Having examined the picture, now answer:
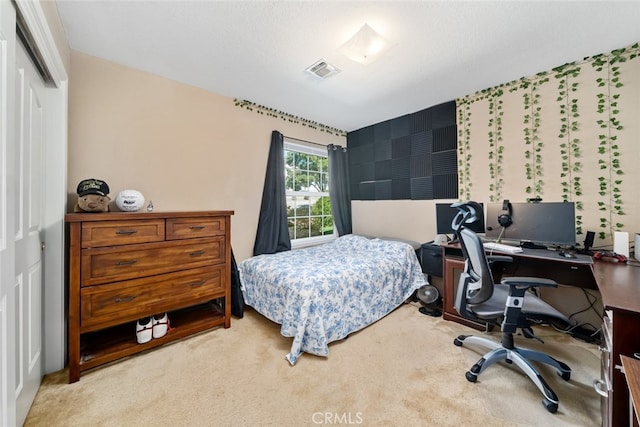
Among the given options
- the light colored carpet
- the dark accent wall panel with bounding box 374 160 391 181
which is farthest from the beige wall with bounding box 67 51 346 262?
the dark accent wall panel with bounding box 374 160 391 181

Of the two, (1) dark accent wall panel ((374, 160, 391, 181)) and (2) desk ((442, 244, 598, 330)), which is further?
(1) dark accent wall panel ((374, 160, 391, 181))

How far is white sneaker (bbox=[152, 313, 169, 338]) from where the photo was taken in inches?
77.3

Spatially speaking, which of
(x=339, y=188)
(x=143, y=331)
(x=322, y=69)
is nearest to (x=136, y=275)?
(x=143, y=331)

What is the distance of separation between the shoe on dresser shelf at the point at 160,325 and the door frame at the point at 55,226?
0.54m

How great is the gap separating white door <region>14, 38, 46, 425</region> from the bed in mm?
1448

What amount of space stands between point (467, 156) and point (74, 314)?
3.84 metres

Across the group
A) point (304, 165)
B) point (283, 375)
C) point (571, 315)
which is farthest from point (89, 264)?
point (571, 315)

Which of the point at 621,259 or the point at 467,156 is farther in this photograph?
the point at 467,156

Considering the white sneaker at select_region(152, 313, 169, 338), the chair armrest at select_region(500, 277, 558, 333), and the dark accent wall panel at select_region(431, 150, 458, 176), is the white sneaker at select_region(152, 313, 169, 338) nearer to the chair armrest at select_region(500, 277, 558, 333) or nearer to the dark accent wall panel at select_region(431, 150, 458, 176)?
the chair armrest at select_region(500, 277, 558, 333)

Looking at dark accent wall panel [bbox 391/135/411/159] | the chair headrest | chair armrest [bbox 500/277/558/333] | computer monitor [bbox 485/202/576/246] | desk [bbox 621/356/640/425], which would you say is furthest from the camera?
dark accent wall panel [bbox 391/135/411/159]

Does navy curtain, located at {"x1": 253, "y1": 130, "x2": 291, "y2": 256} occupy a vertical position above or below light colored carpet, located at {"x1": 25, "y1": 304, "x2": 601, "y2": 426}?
above

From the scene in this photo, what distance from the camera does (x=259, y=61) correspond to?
2127mm

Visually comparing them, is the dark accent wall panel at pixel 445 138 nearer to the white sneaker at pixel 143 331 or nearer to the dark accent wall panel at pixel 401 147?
the dark accent wall panel at pixel 401 147

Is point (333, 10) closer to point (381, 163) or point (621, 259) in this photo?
point (381, 163)
